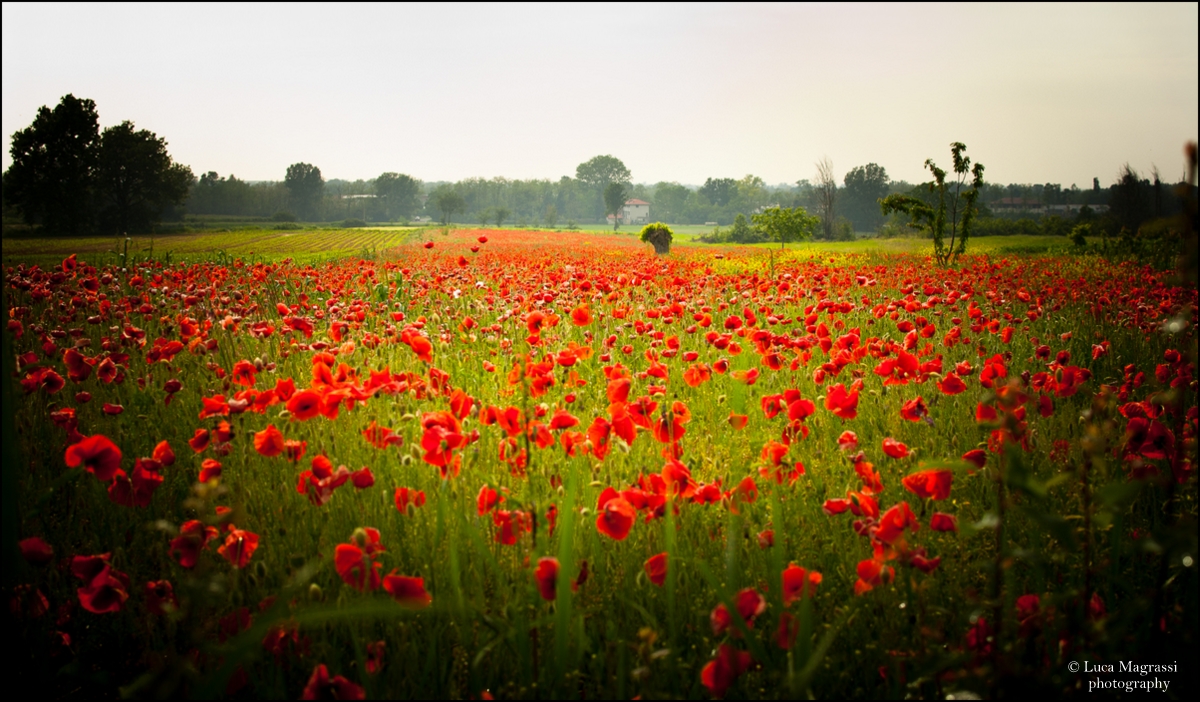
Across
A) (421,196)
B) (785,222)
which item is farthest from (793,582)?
(421,196)

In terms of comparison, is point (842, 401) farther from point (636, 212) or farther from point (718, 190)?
point (636, 212)

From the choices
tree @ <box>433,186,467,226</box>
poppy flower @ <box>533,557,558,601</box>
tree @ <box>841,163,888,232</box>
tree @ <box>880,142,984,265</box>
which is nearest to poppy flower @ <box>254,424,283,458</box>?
poppy flower @ <box>533,557,558,601</box>

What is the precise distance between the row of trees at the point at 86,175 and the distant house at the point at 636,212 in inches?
3200

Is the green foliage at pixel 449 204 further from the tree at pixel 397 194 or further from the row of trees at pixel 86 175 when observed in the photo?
the row of trees at pixel 86 175

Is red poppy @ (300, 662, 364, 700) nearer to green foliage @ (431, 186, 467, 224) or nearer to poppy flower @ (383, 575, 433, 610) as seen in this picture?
poppy flower @ (383, 575, 433, 610)

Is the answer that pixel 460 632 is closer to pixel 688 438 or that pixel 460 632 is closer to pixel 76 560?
pixel 76 560

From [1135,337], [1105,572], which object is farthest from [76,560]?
[1135,337]

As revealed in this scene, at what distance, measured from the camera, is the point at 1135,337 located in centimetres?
541

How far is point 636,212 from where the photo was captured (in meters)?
125

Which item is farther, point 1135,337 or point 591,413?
point 1135,337

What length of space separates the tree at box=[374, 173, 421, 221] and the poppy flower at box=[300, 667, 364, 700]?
126 m

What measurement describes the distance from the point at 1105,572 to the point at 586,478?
1824mm

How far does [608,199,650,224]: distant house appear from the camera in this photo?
392 feet

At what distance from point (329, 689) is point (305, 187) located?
4258 inches
